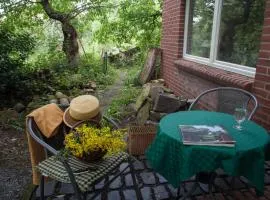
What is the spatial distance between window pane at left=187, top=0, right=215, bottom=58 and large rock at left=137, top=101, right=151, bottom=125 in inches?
45.9

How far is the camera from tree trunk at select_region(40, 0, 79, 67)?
24.6 ft

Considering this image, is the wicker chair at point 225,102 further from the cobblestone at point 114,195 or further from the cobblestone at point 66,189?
the cobblestone at point 66,189

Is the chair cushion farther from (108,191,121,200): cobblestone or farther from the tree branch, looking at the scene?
the tree branch

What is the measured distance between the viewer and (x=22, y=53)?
5.79 metres

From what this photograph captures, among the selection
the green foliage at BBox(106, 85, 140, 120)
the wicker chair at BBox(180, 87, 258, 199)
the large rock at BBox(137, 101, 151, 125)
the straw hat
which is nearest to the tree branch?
the green foliage at BBox(106, 85, 140, 120)

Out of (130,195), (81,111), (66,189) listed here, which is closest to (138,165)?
(130,195)

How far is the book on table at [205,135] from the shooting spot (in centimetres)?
170

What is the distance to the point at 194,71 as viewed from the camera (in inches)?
157

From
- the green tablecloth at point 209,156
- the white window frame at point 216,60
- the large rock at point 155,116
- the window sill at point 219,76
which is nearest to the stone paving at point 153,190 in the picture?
the green tablecloth at point 209,156

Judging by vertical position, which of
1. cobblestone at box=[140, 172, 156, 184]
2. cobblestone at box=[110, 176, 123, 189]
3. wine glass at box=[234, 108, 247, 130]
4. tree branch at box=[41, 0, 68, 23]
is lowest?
cobblestone at box=[140, 172, 156, 184]

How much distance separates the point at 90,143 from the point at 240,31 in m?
2.38

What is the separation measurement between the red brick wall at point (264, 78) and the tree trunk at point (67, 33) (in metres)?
6.16

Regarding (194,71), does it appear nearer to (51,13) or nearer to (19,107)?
(19,107)

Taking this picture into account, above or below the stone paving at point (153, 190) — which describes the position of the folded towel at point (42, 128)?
above
